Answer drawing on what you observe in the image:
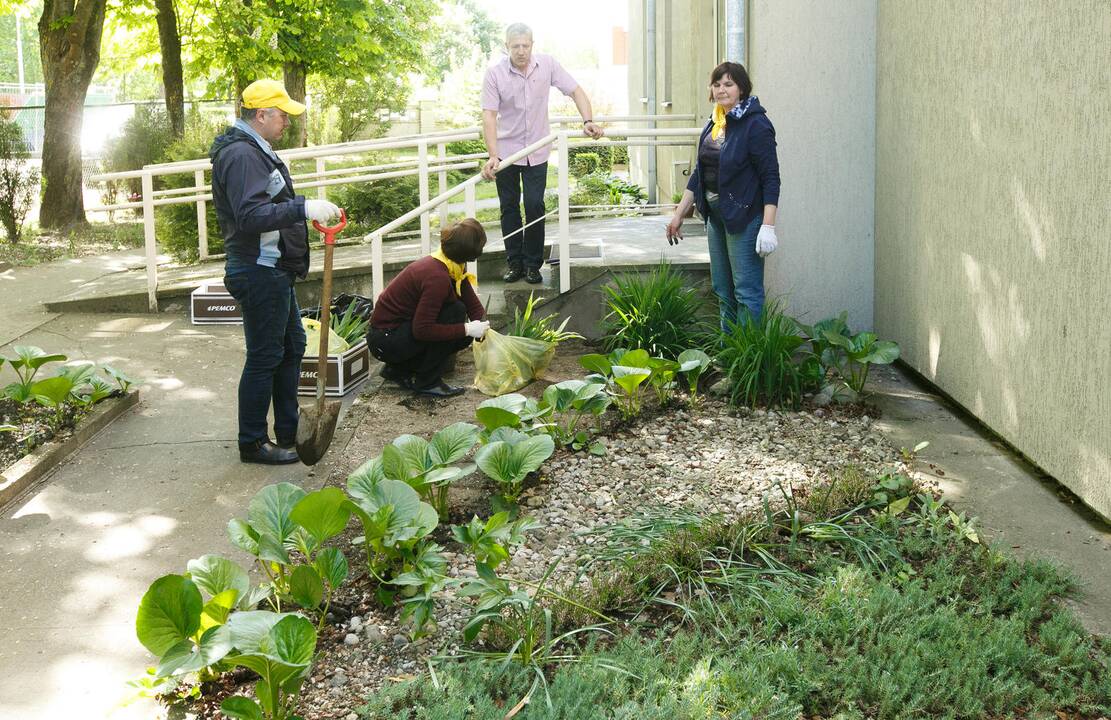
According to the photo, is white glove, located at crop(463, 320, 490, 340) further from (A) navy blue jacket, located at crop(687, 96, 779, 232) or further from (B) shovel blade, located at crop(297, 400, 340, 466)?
(A) navy blue jacket, located at crop(687, 96, 779, 232)

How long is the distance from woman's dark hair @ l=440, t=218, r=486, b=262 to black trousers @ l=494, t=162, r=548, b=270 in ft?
4.94

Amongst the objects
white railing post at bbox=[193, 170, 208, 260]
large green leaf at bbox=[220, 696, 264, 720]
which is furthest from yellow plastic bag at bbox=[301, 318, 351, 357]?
white railing post at bbox=[193, 170, 208, 260]

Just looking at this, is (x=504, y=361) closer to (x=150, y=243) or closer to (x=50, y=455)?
(x=50, y=455)

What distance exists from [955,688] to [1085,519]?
69.4 inches

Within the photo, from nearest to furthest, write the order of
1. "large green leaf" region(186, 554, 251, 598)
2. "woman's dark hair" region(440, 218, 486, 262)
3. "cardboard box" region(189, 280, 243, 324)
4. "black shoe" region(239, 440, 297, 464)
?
"large green leaf" region(186, 554, 251, 598) < "black shoe" region(239, 440, 297, 464) < "woman's dark hair" region(440, 218, 486, 262) < "cardboard box" region(189, 280, 243, 324)

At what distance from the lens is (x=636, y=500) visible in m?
5.08

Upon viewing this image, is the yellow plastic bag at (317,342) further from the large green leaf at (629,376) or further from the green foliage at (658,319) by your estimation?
the large green leaf at (629,376)

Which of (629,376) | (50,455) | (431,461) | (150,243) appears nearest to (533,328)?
(629,376)

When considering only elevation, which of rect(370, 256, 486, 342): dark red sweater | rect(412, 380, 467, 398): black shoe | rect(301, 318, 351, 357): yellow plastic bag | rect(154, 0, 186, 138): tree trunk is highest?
rect(154, 0, 186, 138): tree trunk

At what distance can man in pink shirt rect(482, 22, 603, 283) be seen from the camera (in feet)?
26.1

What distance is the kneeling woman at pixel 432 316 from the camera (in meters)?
6.63

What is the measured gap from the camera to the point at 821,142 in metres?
7.66

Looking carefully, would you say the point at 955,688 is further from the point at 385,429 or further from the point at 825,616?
the point at 385,429

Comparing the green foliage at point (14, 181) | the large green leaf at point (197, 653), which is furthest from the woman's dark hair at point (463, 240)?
the green foliage at point (14, 181)
